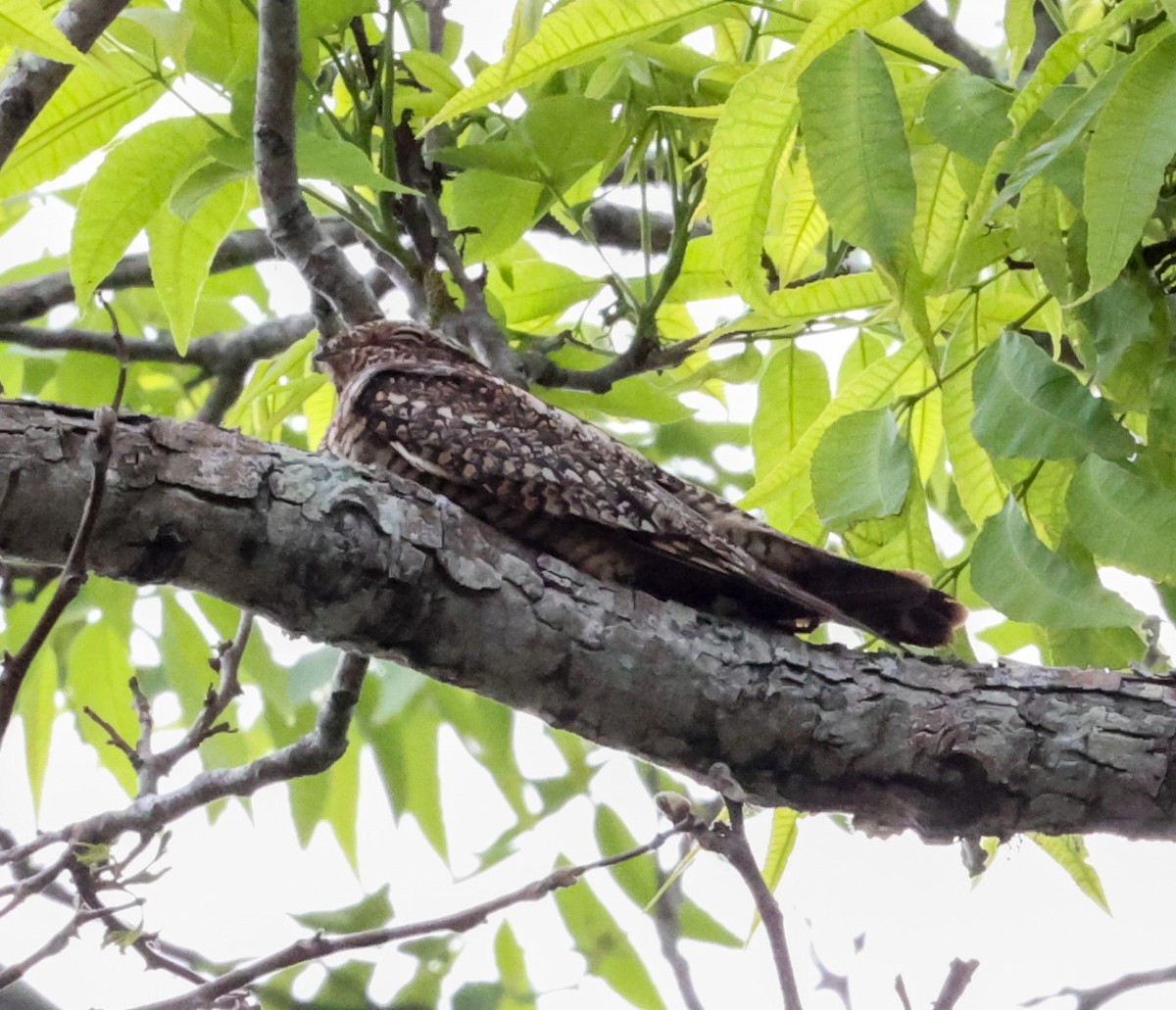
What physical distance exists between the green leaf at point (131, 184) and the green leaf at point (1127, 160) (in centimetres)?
103

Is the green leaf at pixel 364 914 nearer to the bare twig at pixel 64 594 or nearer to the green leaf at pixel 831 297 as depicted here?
the bare twig at pixel 64 594

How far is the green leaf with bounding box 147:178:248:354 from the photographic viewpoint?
1.73 meters

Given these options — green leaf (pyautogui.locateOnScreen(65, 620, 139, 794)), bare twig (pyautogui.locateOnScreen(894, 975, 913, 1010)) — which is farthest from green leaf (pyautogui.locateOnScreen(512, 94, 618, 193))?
bare twig (pyautogui.locateOnScreen(894, 975, 913, 1010))

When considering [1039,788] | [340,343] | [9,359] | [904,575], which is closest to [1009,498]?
[904,575]

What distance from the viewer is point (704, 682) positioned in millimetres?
1492

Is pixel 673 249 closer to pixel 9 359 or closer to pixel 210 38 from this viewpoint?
pixel 210 38

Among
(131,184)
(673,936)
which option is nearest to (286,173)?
(131,184)

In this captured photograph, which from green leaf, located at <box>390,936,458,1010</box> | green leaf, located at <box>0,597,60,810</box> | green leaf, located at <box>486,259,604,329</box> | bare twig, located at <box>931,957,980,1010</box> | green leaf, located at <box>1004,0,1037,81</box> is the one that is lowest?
bare twig, located at <box>931,957,980,1010</box>

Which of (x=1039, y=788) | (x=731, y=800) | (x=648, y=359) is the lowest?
(x=731, y=800)

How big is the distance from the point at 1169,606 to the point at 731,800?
0.84m

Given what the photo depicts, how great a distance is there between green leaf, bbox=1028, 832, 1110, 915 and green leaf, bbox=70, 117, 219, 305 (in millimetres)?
1323

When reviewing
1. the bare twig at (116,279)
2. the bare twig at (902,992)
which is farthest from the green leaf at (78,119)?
the bare twig at (902,992)

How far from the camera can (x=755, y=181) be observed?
1.33m

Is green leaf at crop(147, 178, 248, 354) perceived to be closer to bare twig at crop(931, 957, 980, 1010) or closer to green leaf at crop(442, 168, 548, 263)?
green leaf at crop(442, 168, 548, 263)
